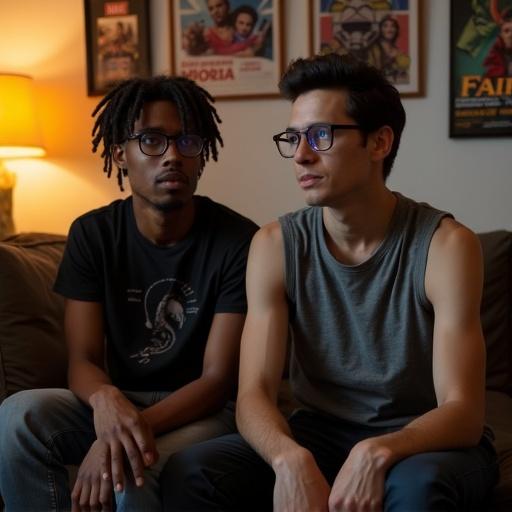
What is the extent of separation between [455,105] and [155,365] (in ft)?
4.71

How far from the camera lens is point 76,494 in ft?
4.70

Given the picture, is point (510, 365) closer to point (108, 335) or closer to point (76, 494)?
point (108, 335)

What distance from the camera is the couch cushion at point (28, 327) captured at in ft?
5.92

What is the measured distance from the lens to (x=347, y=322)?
1.56 m

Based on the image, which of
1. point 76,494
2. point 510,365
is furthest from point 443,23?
point 76,494

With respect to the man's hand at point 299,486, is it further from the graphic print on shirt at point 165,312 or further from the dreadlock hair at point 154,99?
the dreadlock hair at point 154,99

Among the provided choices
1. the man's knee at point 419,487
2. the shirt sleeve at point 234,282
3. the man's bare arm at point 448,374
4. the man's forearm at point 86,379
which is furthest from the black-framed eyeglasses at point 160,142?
the man's knee at point 419,487

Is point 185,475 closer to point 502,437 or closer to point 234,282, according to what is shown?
point 234,282

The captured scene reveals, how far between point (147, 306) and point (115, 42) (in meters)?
1.31

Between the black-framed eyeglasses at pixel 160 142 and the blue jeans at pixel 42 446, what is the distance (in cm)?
62

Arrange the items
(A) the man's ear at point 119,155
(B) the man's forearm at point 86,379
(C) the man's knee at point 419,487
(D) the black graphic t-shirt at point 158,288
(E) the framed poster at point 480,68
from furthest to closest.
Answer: (E) the framed poster at point 480,68, (A) the man's ear at point 119,155, (D) the black graphic t-shirt at point 158,288, (B) the man's forearm at point 86,379, (C) the man's knee at point 419,487

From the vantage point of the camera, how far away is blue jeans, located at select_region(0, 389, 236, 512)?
1.54 meters

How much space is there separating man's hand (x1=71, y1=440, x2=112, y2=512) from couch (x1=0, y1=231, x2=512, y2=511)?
436 millimetres

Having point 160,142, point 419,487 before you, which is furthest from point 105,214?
point 419,487
